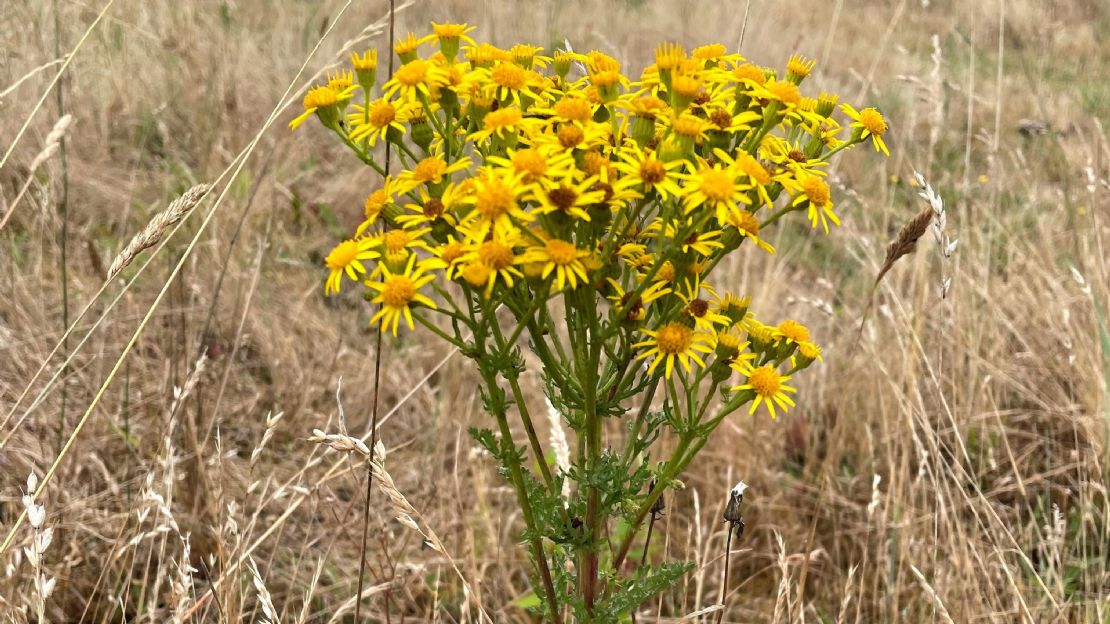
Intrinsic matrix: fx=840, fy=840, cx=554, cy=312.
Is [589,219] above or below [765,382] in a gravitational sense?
above

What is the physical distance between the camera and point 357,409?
10.5 feet

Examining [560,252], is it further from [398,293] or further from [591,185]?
[398,293]

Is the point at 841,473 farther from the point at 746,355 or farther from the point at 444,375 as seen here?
the point at 746,355

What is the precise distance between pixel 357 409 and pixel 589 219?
229cm

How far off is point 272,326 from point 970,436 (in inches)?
107

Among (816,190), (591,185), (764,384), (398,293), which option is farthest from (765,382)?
(398,293)

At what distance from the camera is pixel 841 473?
3039mm

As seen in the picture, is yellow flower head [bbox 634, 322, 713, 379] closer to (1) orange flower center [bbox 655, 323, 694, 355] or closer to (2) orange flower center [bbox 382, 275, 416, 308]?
(1) orange flower center [bbox 655, 323, 694, 355]

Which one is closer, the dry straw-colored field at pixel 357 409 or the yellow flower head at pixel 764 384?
the yellow flower head at pixel 764 384

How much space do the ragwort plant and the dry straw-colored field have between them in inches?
14.1

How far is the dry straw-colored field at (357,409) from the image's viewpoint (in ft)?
7.14

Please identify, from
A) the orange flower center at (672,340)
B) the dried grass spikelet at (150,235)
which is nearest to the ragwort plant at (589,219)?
the orange flower center at (672,340)

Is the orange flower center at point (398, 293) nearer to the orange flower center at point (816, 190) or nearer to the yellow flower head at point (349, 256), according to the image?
the yellow flower head at point (349, 256)

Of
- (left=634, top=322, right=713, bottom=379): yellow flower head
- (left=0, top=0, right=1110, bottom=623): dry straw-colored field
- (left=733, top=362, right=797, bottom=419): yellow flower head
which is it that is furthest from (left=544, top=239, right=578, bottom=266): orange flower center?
(left=0, top=0, right=1110, bottom=623): dry straw-colored field
